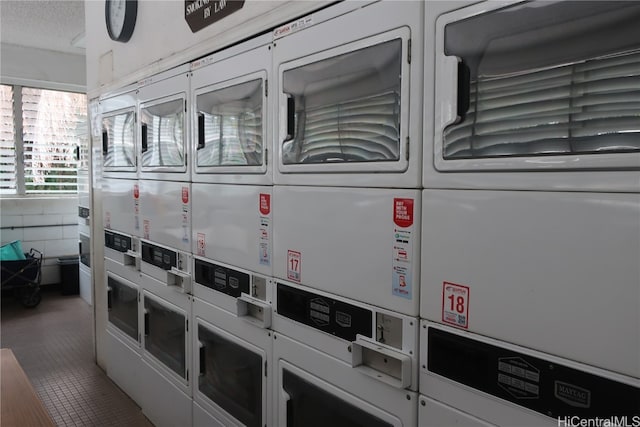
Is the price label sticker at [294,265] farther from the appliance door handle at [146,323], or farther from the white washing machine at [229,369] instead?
the appliance door handle at [146,323]

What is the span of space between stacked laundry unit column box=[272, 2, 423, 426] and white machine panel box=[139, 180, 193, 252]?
2.83ft

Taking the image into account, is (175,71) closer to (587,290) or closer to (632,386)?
(587,290)

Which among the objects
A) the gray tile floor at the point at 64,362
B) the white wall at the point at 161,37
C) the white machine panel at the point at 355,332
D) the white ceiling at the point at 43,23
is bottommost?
the gray tile floor at the point at 64,362

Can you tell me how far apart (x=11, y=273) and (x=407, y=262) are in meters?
5.79

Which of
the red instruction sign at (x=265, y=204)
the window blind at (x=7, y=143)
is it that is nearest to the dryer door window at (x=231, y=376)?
the red instruction sign at (x=265, y=204)

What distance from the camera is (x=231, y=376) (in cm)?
235

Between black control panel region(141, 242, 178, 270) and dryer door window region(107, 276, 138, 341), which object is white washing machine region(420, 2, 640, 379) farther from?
dryer door window region(107, 276, 138, 341)

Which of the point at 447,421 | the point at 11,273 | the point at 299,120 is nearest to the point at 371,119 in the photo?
the point at 299,120

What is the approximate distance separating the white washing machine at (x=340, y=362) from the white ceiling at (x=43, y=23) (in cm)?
409


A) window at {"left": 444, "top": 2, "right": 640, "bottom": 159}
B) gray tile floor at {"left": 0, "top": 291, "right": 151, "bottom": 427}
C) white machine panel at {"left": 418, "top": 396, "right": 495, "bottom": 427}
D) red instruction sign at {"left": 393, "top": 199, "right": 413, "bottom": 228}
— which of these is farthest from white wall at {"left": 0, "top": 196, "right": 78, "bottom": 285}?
window at {"left": 444, "top": 2, "right": 640, "bottom": 159}

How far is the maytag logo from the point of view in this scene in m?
1.08

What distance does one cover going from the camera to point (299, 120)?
1855mm

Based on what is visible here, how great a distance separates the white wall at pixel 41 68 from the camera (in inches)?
235

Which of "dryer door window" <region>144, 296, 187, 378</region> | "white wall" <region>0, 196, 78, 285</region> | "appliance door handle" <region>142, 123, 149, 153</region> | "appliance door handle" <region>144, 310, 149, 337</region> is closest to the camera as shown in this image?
"dryer door window" <region>144, 296, 187, 378</region>
